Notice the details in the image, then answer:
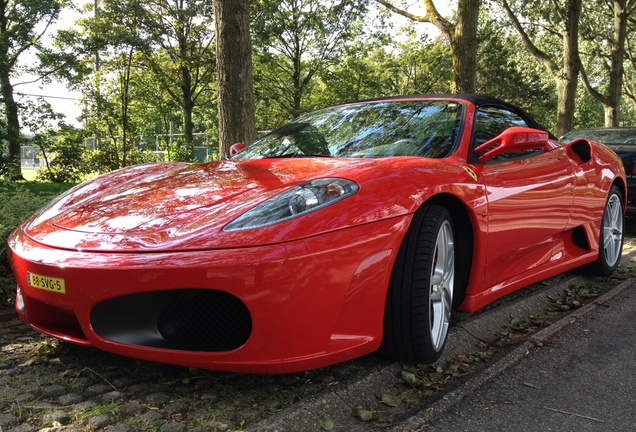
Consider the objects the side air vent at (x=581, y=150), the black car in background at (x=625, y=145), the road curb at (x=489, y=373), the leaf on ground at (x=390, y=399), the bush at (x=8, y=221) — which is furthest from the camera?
the black car in background at (x=625, y=145)

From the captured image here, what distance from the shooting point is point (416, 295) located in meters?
2.16

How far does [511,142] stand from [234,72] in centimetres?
294

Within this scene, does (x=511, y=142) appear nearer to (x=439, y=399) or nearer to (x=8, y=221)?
(x=439, y=399)

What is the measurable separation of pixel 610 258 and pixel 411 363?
110 inches

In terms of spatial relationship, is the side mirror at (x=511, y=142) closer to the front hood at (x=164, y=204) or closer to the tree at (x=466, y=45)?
the front hood at (x=164, y=204)

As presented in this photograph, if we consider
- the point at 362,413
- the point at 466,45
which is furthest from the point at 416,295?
the point at 466,45

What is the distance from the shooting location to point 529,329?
3.07m

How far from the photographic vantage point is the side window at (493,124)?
117 inches

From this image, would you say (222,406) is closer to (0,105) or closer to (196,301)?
(196,301)

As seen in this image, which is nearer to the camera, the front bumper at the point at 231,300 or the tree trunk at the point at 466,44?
the front bumper at the point at 231,300

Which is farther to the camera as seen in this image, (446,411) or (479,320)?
(479,320)

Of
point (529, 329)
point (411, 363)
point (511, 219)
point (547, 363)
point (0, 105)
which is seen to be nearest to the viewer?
point (411, 363)

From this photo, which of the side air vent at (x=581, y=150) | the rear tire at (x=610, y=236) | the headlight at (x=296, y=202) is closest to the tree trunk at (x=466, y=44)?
the rear tire at (x=610, y=236)

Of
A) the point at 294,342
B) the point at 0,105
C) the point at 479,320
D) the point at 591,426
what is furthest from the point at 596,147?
the point at 0,105
